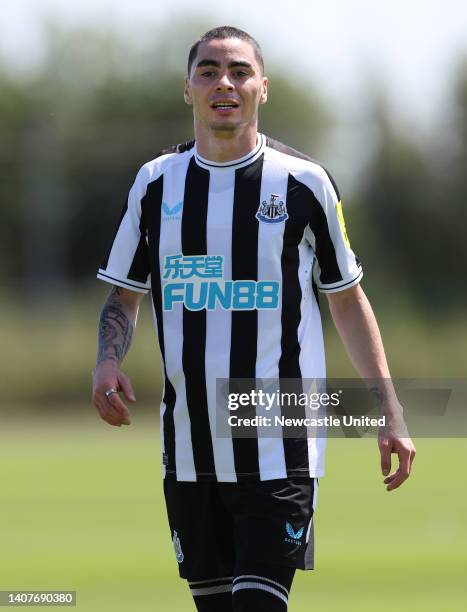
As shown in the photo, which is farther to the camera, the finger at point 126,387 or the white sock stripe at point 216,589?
the white sock stripe at point 216,589

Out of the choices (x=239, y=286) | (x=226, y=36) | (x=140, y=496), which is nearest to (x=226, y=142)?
(x=226, y=36)

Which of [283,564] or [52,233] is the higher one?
[52,233]

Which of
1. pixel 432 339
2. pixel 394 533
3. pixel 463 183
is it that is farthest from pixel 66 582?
pixel 463 183

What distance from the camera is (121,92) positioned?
144 feet

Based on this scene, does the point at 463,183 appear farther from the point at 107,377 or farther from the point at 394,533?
the point at 107,377

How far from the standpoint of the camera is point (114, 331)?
552 centimetres

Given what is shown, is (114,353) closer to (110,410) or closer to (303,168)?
(110,410)

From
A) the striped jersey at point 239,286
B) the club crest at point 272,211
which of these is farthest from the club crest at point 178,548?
the club crest at point 272,211

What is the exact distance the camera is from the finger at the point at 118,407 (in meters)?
5.12

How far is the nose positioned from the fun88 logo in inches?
23.2

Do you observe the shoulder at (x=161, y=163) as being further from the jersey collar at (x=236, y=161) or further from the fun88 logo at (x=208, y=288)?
the fun88 logo at (x=208, y=288)

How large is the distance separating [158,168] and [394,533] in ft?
19.8

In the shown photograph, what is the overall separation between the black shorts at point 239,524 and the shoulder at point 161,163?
1108mm

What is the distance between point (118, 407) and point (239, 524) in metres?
0.59
